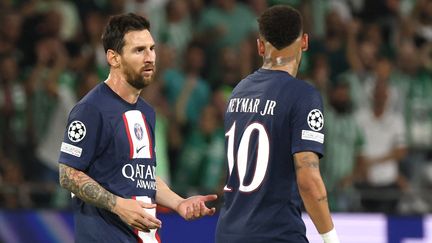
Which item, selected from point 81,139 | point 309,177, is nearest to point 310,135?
point 309,177

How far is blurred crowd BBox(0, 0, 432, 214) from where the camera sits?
427 inches

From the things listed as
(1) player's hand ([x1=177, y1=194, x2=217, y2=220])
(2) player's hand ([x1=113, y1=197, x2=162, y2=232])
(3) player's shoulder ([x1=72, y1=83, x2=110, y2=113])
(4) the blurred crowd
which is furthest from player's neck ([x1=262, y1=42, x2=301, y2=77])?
(4) the blurred crowd

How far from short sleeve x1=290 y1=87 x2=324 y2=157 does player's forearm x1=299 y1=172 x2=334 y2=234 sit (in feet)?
0.62

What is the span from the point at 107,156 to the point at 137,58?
58cm

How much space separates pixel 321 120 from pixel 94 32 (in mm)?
6518

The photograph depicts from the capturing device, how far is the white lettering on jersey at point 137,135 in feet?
19.4

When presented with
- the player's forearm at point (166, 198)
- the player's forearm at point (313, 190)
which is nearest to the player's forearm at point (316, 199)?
the player's forearm at point (313, 190)

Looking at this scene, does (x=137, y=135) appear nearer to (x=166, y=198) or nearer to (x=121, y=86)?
(x=121, y=86)

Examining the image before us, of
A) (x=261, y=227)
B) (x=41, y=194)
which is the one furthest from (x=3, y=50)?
(x=261, y=227)

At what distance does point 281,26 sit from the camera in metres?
5.69

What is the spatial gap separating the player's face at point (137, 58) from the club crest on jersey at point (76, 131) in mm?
428

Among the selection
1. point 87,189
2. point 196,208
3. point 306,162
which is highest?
point 306,162

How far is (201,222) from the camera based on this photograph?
9648 mm

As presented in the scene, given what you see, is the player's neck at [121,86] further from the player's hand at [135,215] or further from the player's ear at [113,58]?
the player's hand at [135,215]
